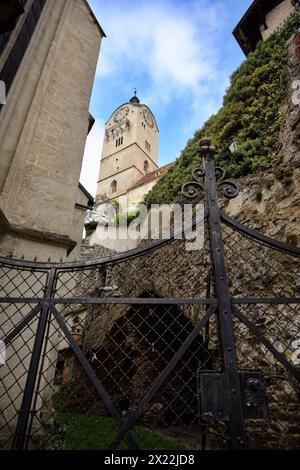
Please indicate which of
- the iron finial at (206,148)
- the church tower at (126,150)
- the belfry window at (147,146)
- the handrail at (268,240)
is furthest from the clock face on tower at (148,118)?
the handrail at (268,240)

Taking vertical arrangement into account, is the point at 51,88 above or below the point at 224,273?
above

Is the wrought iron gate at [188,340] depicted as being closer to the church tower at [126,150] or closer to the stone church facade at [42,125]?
the stone church facade at [42,125]

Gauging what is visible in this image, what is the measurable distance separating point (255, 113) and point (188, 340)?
798 cm

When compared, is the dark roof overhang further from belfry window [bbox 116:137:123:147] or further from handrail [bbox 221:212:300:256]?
belfry window [bbox 116:137:123:147]

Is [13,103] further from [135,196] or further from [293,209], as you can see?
[135,196]

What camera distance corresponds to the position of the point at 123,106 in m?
43.9

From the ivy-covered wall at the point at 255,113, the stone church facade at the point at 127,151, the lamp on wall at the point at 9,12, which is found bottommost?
the lamp on wall at the point at 9,12

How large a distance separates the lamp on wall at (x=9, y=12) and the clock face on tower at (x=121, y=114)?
139ft

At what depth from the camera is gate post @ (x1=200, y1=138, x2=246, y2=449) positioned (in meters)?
1.59

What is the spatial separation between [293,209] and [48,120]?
169 inches

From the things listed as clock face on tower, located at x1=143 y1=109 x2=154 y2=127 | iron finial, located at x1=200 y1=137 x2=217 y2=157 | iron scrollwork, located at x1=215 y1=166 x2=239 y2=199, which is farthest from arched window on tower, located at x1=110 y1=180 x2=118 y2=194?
iron scrollwork, located at x1=215 y1=166 x2=239 y2=199

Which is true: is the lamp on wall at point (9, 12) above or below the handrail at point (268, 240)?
above

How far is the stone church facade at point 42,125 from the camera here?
11.7 feet
